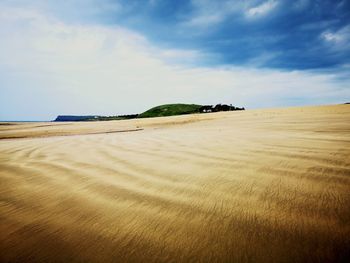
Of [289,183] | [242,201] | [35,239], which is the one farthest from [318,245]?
[35,239]

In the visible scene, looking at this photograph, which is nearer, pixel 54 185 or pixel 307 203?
pixel 307 203

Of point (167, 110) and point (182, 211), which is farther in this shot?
point (167, 110)

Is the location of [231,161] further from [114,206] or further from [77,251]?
[77,251]

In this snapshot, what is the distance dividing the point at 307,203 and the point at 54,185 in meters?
1.97

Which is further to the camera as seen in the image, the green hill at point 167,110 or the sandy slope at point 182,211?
the green hill at point 167,110

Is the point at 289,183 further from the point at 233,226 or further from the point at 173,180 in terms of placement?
the point at 173,180

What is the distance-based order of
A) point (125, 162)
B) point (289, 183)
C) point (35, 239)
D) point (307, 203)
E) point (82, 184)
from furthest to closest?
point (125, 162) < point (82, 184) < point (289, 183) < point (307, 203) < point (35, 239)

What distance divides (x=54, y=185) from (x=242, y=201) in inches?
62.2

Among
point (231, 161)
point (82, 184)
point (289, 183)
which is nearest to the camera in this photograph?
point (289, 183)

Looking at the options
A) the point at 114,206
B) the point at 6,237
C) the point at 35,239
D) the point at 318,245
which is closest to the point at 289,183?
the point at 318,245

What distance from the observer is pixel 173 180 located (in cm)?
185

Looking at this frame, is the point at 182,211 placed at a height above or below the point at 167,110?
below

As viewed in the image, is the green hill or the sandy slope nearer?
the sandy slope

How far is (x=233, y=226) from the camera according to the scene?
1128 mm
